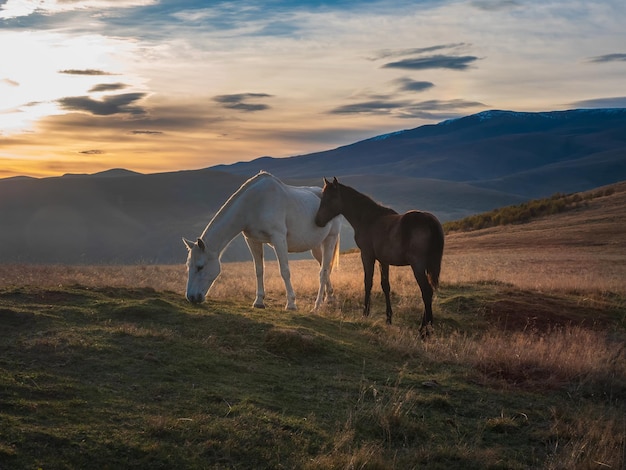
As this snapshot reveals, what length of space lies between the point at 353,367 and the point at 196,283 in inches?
177

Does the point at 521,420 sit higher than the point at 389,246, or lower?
lower

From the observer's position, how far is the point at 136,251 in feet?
311

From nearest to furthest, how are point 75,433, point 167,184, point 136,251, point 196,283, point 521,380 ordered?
point 75,433 < point 521,380 < point 196,283 < point 136,251 < point 167,184

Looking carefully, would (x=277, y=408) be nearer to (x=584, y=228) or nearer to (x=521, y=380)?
(x=521, y=380)

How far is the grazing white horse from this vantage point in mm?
12172

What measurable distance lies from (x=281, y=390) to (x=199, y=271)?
542 cm

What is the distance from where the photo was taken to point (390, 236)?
1221 centimetres

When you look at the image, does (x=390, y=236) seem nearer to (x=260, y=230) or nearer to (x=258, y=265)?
(x=260, y=230)

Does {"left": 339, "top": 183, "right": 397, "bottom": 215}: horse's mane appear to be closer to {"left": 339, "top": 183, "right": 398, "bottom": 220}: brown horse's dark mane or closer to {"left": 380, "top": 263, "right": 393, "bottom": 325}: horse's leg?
{"left": 339, "top": 183, "right": 398, "bottom": 220}: brown horse's dark mane

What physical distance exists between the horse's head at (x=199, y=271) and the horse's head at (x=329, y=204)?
2.67 metres

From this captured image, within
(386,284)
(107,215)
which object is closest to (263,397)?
(386,284)

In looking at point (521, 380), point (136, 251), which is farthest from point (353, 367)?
point (136, 251)

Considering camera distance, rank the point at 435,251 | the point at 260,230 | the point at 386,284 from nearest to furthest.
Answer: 1. the point at 435,251
2. the point at 386,284
3. the point at 260,230

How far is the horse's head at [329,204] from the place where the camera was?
45.0ft
